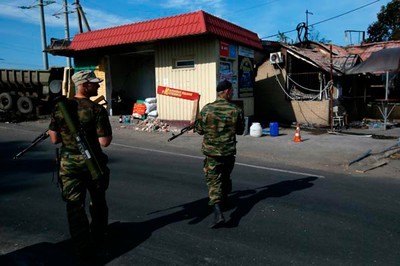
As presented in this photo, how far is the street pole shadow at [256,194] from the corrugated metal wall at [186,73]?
688cm

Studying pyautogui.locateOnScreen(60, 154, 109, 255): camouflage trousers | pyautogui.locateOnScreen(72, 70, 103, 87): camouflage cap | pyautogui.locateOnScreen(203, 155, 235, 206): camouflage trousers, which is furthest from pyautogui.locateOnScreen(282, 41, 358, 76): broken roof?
pyautogui.locateOnScreen(60, 154, 109, 255): camouflage trousers

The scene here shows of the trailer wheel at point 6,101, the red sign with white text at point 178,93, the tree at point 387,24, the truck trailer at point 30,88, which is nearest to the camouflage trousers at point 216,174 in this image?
the red sign with white text at point 178,93

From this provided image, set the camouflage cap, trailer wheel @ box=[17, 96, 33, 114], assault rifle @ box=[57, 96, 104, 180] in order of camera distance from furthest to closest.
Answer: trailer wheel @ box=[17, 96, 33, 114] < the camouflage cap < assault rifle @ box=[57, 96, 104, 180]

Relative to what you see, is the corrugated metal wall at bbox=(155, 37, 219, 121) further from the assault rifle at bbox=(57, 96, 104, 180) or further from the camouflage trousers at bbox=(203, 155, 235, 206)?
the assault rifle at bbox=(57, 96, 104, 180)

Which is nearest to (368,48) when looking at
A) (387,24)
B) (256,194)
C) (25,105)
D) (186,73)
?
(186,73)

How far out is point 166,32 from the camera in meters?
12.5

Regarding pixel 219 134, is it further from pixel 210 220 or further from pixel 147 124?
pixel 147 124

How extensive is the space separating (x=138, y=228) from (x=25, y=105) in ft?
49.3

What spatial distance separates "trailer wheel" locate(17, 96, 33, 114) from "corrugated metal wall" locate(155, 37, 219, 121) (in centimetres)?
704

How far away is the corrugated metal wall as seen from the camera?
12305mm

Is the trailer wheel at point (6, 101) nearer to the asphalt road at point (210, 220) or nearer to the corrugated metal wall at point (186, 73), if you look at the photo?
the corrugated metal wall at point (186, 73)

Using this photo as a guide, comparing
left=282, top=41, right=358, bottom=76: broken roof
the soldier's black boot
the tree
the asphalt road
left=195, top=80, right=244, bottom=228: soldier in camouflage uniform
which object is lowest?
the asphalt road

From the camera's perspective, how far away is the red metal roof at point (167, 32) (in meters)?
11.6

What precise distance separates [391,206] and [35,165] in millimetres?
6868
